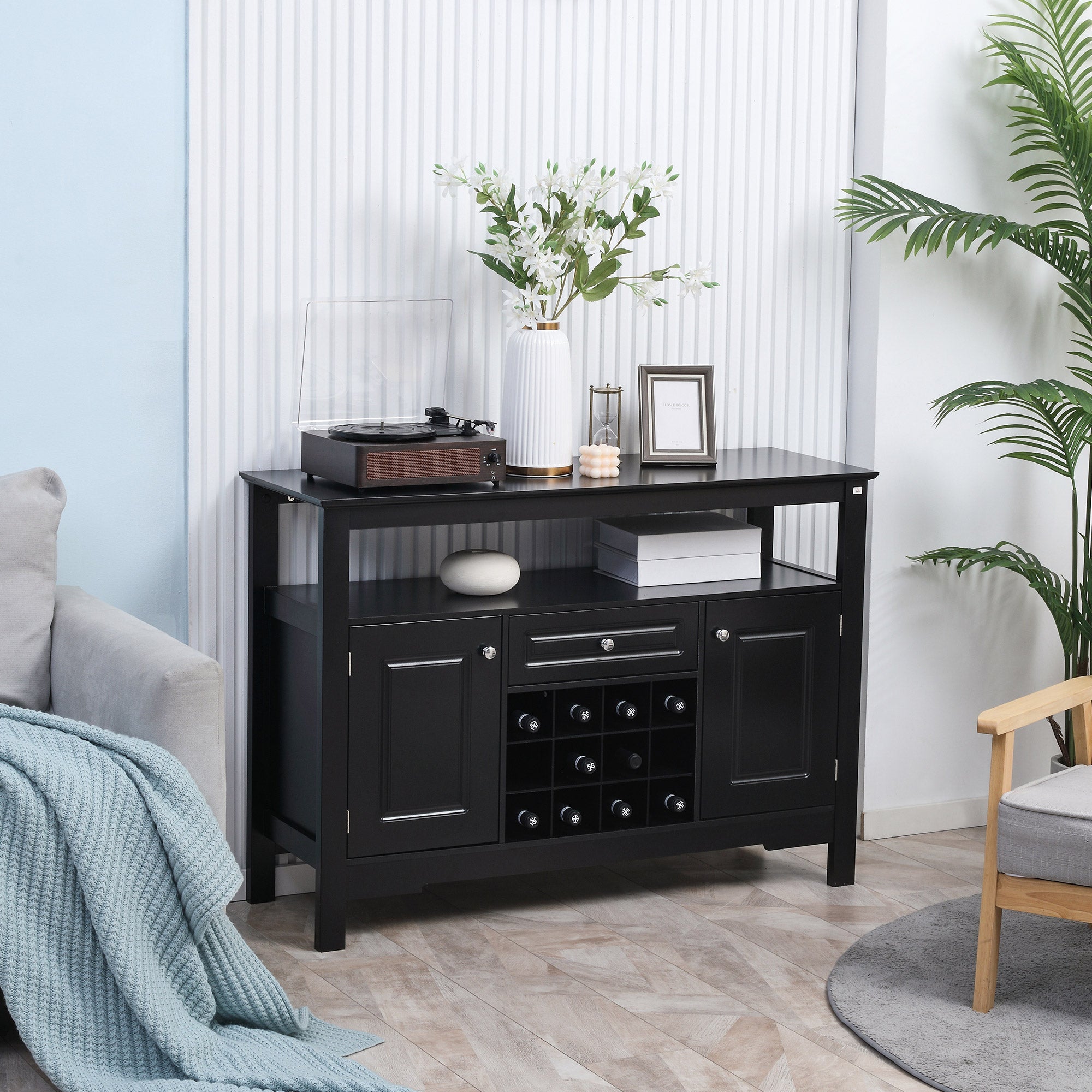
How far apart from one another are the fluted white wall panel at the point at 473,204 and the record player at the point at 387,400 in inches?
1.5

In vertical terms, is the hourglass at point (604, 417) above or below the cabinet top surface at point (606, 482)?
above

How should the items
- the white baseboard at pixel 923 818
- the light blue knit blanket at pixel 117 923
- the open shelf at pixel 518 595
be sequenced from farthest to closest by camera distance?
1. the white baseboard at pixel 923 818
2. the open shelf at pixel 518 595
3. the light blue knit blanket at pixel 117 923

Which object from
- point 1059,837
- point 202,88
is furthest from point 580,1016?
point 202,88

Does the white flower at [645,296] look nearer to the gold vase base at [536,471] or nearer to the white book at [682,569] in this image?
the gold vase base at [536,471]

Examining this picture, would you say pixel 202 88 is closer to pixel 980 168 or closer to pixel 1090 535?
pixel 980 168

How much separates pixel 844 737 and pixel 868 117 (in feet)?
4.68

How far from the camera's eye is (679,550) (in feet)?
10.3

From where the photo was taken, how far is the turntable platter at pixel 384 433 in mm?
2865

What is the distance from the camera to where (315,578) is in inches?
125

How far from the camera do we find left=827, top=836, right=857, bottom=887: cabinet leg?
3.27m

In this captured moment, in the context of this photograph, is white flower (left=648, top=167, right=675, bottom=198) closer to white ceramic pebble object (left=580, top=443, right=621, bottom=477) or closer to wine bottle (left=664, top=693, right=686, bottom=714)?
white ceramic pebble object (left=580, top=443, right=621, bottom=477)

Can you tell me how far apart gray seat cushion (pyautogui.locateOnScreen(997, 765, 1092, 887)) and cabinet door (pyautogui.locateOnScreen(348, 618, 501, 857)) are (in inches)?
38.3

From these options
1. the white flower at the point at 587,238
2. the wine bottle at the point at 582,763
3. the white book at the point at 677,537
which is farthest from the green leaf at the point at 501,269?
the wine bottle at the point at 582,763

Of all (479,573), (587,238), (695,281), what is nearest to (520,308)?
(587,238)
